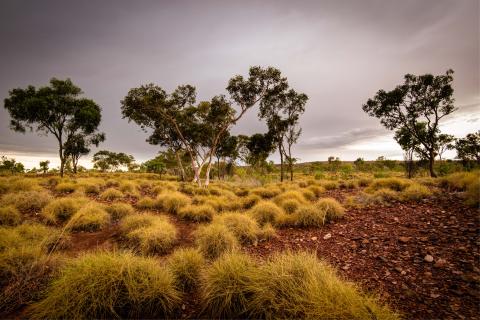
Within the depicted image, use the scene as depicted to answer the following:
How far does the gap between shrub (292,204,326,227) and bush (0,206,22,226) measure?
7.94 m

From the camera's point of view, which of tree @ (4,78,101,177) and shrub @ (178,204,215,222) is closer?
shrub @ (178,204,215,222)

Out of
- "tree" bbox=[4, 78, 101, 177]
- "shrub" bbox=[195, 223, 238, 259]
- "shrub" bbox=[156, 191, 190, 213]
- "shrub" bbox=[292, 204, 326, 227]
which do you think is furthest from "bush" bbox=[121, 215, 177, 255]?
"tree" bbox=[4, 78, 101, 177]

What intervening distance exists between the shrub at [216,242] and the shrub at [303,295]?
187 cm

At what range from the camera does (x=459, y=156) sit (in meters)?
21.5

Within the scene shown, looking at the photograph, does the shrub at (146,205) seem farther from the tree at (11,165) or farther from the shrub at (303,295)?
the tree at (11,165)

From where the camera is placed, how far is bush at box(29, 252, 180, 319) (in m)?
2.50

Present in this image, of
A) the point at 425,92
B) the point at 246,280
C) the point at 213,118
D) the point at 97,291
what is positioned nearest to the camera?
the point at 97,291

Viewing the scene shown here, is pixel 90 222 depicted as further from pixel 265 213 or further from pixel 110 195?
pixel 265 213

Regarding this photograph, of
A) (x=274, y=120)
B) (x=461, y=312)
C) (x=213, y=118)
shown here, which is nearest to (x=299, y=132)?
(x=274, y=120)

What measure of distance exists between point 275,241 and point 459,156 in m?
27.8

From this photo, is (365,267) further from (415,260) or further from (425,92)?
(425,92)

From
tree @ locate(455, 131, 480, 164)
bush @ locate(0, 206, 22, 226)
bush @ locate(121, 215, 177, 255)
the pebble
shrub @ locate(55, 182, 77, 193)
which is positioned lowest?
bush @ locate(121, 215, 177, 255)

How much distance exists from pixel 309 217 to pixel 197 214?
13.6 feet

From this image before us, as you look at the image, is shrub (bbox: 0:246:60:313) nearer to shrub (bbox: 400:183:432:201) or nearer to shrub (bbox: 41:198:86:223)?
shrub (bbox: 41:198:86:223)
